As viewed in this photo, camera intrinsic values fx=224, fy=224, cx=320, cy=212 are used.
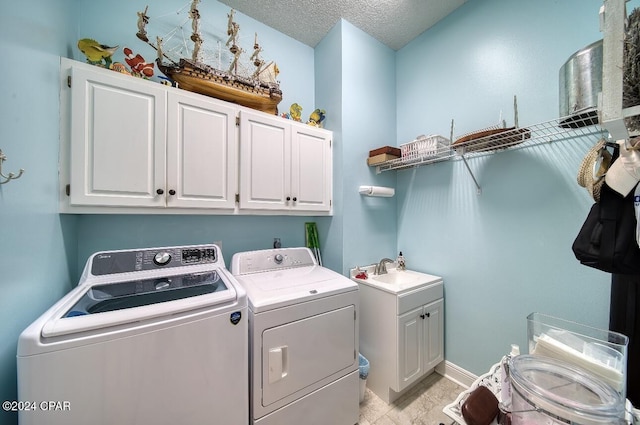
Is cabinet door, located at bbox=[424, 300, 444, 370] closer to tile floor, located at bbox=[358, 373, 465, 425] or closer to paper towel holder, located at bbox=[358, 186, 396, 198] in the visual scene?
tile floor, located at bbox=[358, 373, 465, 425]

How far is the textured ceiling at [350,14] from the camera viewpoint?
1.96m

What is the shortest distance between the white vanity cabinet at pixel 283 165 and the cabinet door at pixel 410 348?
1.15 metres

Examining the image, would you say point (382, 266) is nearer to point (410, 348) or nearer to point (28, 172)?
point (410, 348)

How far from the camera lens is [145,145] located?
1372mm

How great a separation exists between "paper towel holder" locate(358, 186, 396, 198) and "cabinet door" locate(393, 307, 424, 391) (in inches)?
42.3

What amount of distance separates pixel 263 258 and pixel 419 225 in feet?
5.21

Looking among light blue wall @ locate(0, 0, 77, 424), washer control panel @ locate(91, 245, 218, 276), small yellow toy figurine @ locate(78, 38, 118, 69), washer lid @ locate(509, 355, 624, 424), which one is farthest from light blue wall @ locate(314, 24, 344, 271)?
light blue wall @ locate(0, 0, 77, 424)

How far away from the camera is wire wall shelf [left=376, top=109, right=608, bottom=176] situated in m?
1.29

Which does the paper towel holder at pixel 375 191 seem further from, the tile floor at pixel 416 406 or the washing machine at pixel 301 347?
the tile floor at pixel 416 406

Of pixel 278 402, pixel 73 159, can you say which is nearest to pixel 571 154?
pixel 278 402

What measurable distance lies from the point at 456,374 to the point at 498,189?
1663 millimetres

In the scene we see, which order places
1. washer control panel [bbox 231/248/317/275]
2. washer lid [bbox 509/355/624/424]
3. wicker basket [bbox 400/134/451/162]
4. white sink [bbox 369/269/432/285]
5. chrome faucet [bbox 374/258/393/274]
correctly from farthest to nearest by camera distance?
chrome faucet [bbox 374/258/393/274] → white sink [bbox 369/269/432/285] → wicker basket [bbox 400/134/451/162] → washer control panel [bbox 231/248/317/275] → washer lid [bbox 509/355/624/424]

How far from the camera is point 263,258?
1.86 metres

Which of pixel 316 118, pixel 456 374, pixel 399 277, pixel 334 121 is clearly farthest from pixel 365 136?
pixel 456 374
